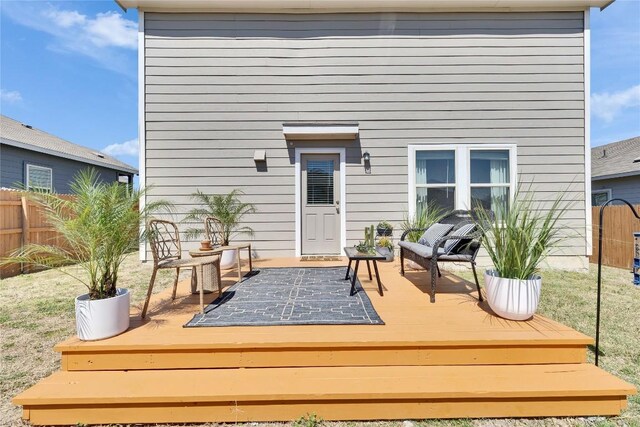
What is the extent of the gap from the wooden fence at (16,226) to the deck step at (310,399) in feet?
15.8

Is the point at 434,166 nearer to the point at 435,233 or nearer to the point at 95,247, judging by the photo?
the point at 435,233

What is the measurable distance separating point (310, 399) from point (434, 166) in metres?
Answer: 4.78

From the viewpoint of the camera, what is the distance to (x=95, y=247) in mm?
2211

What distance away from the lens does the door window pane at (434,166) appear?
5.43 m

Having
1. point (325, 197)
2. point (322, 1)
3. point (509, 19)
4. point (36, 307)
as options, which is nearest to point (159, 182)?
point (36, 307)

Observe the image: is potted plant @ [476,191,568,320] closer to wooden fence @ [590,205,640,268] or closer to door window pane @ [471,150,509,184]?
door window pane @ [471,150,509,184]

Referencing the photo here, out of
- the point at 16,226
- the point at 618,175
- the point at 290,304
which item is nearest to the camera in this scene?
the point at 290,304

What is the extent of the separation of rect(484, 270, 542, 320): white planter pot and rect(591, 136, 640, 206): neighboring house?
9.42 meters

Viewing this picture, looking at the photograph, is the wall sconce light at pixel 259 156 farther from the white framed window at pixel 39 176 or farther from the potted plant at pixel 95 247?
the white framed window at pixel 39 176

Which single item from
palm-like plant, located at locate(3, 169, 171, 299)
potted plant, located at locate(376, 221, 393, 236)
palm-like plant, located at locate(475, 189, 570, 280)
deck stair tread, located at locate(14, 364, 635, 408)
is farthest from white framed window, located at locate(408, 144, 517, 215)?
palm-like plant, located at locate(3, 169, 171, 299)

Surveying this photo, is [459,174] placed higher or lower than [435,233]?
higher

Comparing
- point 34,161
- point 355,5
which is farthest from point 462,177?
point 34,161

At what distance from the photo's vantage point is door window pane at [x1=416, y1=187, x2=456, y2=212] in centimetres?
539

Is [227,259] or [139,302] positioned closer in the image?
[139,302]
